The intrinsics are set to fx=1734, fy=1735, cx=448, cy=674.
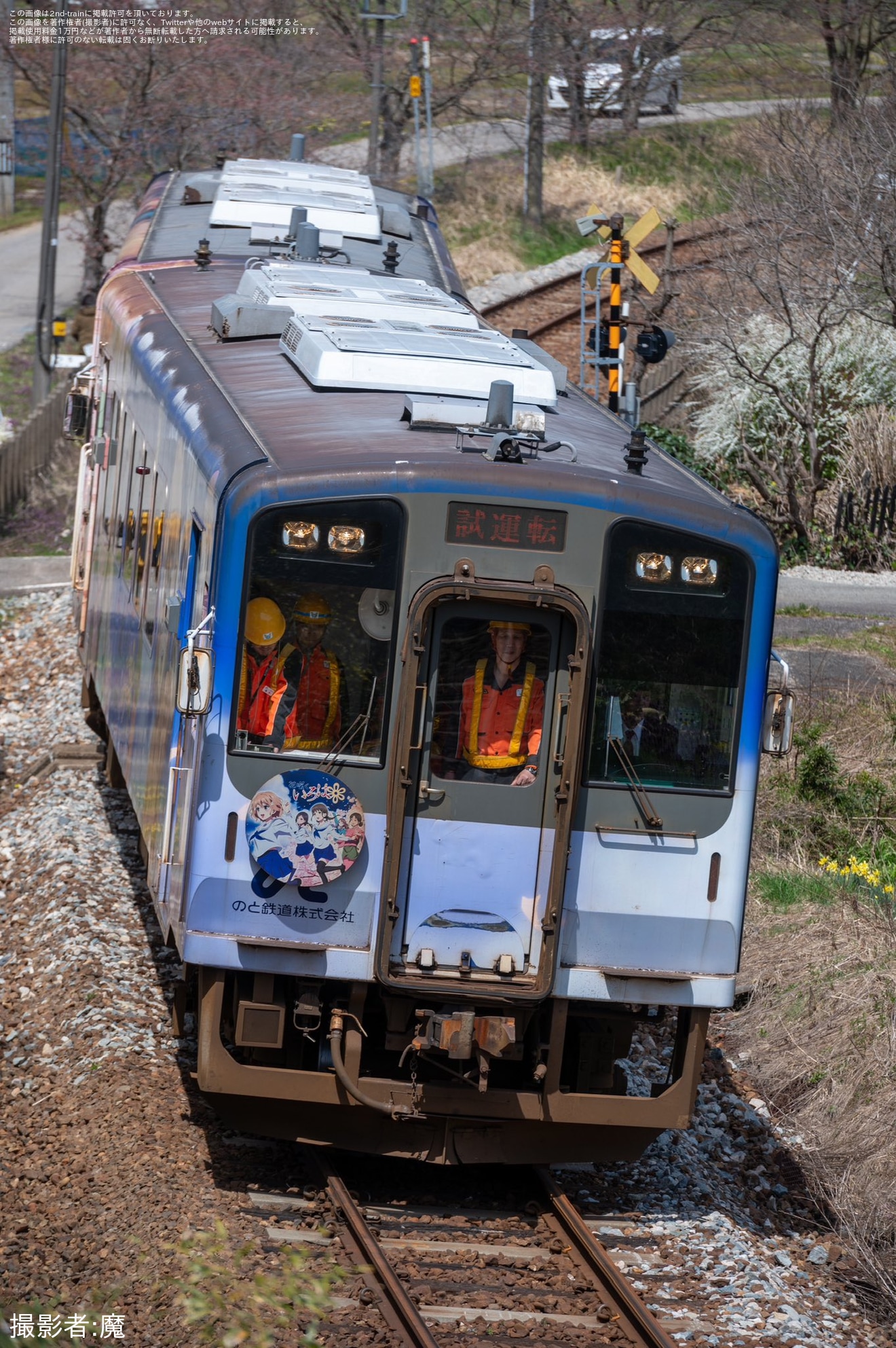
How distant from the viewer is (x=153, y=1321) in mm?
6094

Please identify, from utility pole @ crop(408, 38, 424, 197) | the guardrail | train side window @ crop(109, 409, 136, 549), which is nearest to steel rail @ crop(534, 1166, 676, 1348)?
train side window @ crop(109, 409, 136, 549)

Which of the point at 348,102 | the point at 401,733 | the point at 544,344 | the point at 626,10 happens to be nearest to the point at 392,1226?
the point at 401,733

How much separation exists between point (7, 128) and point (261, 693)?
32590mm

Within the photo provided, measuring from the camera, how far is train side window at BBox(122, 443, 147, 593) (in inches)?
400

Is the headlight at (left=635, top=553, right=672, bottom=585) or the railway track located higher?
the headlight at (left=635, top=553, right=672, bottom=585)

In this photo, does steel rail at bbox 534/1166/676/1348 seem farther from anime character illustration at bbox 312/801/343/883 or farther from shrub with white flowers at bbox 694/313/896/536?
shrub with white flowers at bbox 694/313/896/536

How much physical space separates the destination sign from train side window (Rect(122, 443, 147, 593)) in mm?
3612

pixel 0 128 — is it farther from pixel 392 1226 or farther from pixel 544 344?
pixel 392 1226

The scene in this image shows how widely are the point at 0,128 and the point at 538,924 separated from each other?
33.1 meters

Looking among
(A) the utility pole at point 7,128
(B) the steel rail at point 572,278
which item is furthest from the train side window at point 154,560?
(A) the utility pole at point 7,128

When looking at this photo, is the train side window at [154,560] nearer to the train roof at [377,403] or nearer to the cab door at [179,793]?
the train roof at [377,403]

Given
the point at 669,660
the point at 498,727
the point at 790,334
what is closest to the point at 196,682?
the point at 498,727

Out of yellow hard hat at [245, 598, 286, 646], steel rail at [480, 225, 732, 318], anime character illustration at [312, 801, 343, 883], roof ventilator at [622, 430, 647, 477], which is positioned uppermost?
steel rail at [480, 225, 732, 318]

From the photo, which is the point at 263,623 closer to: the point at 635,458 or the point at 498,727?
the point at 498,727
